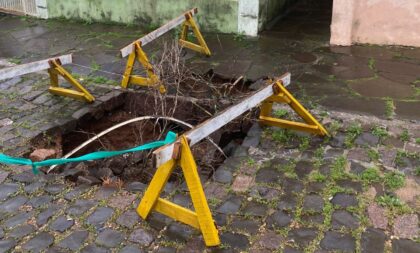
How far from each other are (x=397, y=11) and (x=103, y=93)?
446 cm

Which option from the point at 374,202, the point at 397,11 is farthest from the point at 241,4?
the point at 374,202

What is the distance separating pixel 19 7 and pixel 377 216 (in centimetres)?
842

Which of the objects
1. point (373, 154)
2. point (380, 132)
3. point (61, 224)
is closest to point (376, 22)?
point (380, 132)

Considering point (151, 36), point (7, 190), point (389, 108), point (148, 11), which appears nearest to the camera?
point (7, 190)

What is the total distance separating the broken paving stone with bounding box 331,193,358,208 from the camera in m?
4.25

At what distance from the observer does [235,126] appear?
5852mm

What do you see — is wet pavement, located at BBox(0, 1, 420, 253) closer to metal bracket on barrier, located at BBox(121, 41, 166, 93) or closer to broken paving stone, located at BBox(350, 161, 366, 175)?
broken paving stone, located at BBox(350, 161, 366, 175)

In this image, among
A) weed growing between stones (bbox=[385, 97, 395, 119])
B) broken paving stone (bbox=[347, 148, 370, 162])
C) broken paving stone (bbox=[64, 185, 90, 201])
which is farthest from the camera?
weed growing between stones (bbox=[385, 97, 395, 119])

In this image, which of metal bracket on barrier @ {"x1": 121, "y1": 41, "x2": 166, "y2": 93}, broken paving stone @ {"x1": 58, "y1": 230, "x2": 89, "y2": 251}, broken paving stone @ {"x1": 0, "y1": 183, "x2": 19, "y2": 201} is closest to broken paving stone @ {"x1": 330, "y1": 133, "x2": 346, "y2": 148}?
metal bracket on barrier @ {"x1": 121, "y1": 41, "x2": 166, "y2": 93}

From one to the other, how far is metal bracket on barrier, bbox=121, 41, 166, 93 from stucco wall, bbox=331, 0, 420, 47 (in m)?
3.17

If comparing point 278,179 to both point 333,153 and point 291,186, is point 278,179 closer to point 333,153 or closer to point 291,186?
point 291,186

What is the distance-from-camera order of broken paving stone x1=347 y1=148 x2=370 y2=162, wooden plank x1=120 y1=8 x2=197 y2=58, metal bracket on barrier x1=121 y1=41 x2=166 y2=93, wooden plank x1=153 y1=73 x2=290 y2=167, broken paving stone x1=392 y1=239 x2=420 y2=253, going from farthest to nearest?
1. wooden plank x1=120 y1=8 x2=197 y2=58
2. metal bracket on barrier x1=121 y1=41 x2=166 y2=93
3. broken paving stone x1=347 y1=148 x2=370 y2=162
4. broken paving stone x1=392 y1=239 x2=420 y2=253
5. wooden plank x1=153 y1=73 x2=290 y2=167

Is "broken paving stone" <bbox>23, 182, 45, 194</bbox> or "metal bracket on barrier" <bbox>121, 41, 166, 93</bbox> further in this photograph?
"metal bracket on barrier" <bbox>121, 41, 166, 93</bbox>

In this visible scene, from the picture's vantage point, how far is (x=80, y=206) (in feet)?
14.3
